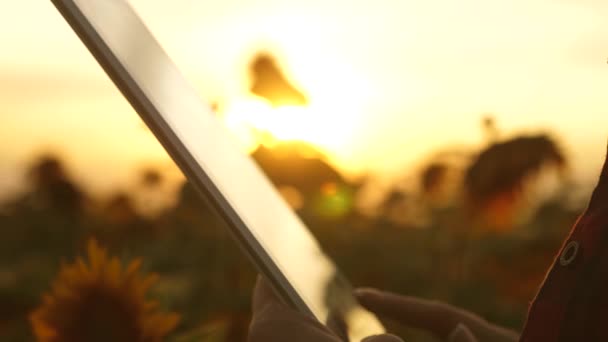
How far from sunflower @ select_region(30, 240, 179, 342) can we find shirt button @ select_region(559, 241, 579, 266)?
0.28m

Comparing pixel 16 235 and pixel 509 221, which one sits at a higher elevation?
pixel 16 235

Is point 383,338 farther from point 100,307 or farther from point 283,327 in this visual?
point 100,307

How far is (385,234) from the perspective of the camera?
882 mm

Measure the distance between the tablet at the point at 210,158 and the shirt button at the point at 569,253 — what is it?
94mm

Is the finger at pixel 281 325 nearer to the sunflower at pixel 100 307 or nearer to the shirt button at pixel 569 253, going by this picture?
the shirt button at pixel 569 253

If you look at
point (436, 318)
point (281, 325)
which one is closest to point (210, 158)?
point (281, 325)

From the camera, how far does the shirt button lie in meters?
0.29

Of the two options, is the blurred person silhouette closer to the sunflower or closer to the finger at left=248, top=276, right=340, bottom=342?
the finger at left=248, top=276, right=340, bottom=342

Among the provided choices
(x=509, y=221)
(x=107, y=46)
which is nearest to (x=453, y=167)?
(x=509, y=221)

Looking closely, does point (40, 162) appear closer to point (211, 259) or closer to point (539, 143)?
point (211, 259)

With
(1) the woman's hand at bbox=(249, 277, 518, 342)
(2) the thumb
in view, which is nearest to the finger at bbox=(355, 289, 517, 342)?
(1) the woman's hand at bbox=(249, 277, 518, 342)

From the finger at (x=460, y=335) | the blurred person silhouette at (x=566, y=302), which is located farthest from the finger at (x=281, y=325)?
the finger at (x=460, y=335)

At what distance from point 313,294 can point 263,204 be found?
0.15ft

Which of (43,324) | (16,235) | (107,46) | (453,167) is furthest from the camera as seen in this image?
(453,167)
